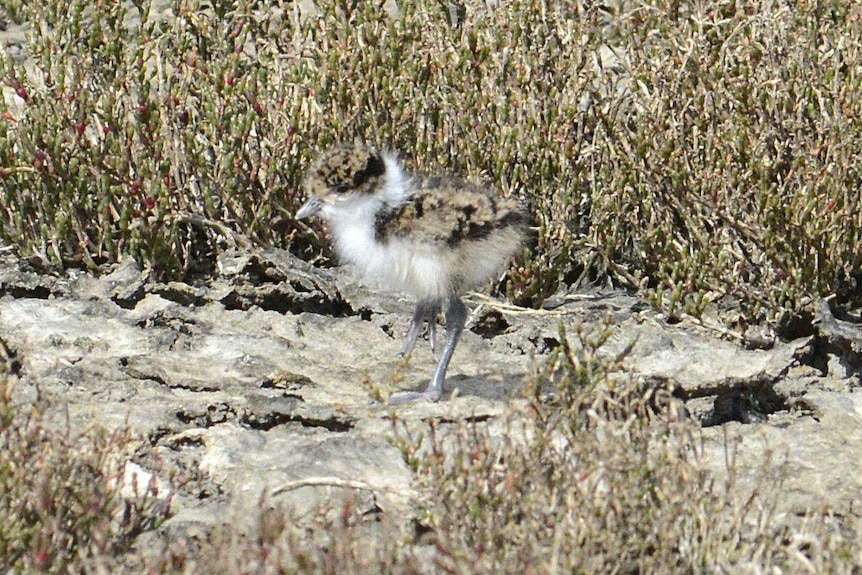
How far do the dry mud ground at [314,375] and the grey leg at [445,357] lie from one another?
0.14 ft

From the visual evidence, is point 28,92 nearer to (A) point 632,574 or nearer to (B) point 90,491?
(B) point 90,491

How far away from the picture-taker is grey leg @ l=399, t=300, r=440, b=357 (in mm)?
4461

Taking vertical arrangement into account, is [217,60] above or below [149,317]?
above

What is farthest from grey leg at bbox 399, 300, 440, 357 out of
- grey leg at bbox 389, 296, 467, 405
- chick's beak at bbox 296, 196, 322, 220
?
chick's beak at bbox 296, 196, 322, 220

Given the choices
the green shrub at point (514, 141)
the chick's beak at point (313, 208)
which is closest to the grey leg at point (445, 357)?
the chick's beak at point (313, 208)

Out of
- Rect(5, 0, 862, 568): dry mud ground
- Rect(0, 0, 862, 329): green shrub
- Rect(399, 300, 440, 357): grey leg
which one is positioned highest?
Rect(0, 0, 862, 329): green shrub

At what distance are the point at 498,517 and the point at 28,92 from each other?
125 inches

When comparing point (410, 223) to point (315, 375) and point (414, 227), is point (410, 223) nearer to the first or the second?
point (414, 227)

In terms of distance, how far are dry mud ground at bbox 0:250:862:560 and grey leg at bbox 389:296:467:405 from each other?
4cm

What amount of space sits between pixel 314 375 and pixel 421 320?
45 cm

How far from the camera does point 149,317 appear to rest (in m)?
4.88

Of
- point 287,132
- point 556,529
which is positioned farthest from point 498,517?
point 287,132

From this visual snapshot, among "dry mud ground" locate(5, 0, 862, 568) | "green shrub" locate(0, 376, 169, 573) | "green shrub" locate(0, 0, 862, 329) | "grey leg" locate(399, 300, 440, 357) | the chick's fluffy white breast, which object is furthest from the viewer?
"green shrub" locate(0, 0, 862, 329)

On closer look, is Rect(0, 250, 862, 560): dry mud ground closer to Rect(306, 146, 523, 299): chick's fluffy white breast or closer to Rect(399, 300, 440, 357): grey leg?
Rect(399, 300, 440, 357): grey leg
